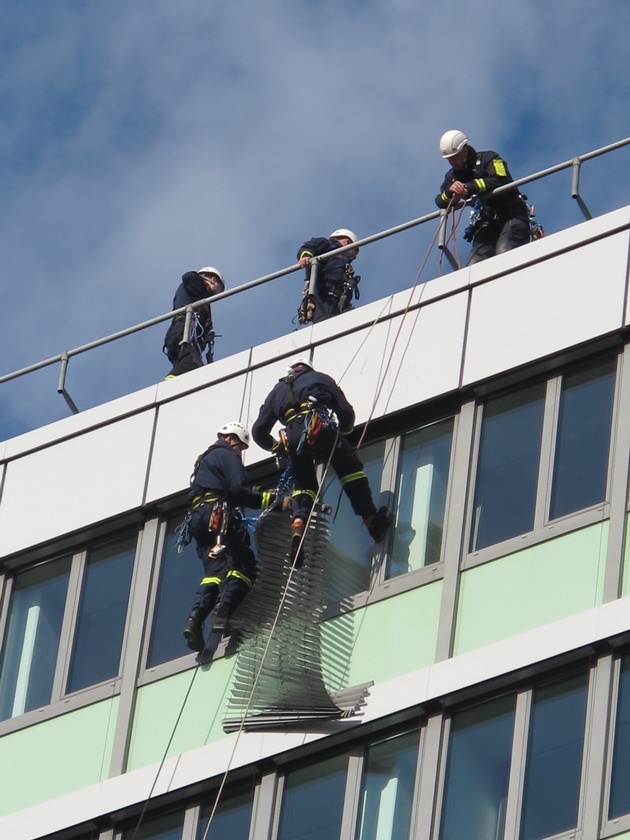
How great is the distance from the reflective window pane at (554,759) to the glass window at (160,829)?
3.10m

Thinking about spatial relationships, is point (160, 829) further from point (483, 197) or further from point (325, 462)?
point (483, 197)

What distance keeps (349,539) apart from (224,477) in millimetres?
1184

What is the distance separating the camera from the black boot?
824 inches

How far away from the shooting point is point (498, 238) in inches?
883

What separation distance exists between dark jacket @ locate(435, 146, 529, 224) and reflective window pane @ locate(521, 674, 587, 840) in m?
5.09

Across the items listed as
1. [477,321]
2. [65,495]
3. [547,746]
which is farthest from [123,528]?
[547,746]

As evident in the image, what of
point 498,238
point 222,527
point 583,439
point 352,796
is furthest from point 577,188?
point 352,796

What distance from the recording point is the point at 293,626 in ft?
68.3

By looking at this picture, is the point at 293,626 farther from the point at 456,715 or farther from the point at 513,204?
the point at 513,204

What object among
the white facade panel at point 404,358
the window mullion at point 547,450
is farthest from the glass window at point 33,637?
the window mullion at point 547,450

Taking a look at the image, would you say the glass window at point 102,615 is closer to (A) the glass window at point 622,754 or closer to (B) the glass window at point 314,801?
(B) the glass window at point 314,801

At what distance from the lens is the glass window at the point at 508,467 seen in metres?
20.3

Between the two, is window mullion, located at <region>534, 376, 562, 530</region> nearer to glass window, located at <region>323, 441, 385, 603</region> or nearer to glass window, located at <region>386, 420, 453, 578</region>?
glass window, located at <region>386, 420, 453, 578</region>

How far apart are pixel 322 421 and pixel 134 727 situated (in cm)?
292
